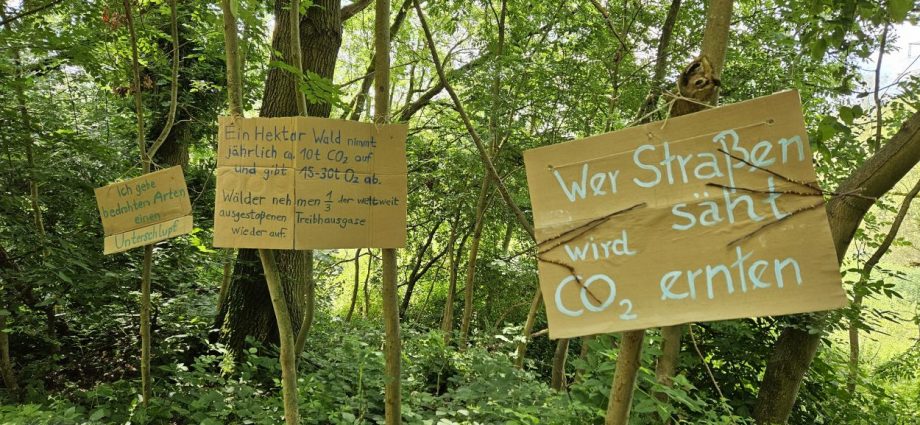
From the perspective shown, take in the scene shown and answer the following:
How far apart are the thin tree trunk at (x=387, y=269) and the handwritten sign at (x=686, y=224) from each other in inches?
37.6

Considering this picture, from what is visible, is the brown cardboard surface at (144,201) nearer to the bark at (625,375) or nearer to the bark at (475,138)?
the bark at (475,138)

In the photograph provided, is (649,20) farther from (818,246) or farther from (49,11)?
(49,11)

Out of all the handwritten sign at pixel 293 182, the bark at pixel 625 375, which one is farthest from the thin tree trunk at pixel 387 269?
the bark at pixel 625 375

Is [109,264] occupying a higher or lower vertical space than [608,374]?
higher

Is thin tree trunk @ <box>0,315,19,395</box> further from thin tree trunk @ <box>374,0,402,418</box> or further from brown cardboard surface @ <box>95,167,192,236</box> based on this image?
thin tree trunk @ <box>374,0,402,418</box>

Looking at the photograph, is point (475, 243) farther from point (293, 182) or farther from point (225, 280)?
point (293, 182)

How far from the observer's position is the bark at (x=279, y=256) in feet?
13.4

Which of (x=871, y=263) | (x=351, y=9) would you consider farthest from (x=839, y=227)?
(x=351, y=9)

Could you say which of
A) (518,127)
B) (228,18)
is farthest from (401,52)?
(228,18)

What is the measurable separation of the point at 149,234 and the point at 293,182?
121 centimetres

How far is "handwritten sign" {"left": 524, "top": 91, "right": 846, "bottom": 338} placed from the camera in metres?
1.15

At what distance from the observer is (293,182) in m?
1.98

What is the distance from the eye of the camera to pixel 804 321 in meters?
3.35

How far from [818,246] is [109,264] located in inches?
168
